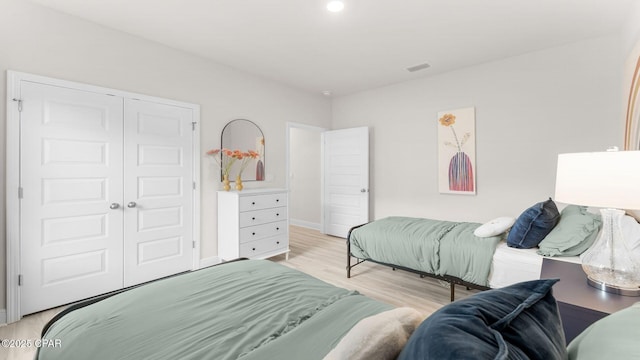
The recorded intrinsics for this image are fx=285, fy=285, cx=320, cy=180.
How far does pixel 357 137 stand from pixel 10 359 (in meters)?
4.65

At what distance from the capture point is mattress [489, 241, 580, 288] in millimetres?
2262

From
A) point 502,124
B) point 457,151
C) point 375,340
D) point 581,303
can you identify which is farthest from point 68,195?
point 502,124

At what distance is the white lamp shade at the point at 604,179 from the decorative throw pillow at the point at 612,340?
68 cm

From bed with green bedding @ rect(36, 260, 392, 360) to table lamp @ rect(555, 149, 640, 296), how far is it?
3.53ft

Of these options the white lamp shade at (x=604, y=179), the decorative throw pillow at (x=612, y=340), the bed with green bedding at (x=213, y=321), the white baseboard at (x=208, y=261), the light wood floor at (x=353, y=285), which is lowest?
the light wood floor at (x=353, y=285)

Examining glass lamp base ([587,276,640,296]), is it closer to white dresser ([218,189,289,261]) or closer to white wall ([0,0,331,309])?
white dresser ([218,189,289,261])

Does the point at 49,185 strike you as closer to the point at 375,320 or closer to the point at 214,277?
the point at 214,277

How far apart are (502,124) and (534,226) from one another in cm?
189

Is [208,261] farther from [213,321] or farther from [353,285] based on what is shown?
[213,321]

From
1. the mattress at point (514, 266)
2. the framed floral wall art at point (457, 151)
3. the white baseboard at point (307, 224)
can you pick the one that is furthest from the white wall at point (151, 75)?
the mattress at point (514, 266)

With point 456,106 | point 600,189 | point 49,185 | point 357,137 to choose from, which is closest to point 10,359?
point 49,185

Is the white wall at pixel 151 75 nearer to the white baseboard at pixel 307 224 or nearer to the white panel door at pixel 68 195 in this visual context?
the white panel door at pixel 68 195

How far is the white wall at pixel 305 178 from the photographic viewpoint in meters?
6.30

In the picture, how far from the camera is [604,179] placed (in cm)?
126
